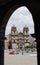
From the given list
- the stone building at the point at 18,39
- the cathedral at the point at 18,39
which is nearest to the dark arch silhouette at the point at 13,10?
the cathedral at the point at 18,39

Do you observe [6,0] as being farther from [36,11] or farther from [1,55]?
[1,55]

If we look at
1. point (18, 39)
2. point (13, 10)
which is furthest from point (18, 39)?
point (13, 10)

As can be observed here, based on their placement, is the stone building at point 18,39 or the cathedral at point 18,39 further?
the stone building at point 18,39

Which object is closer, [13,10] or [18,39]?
[13,10]

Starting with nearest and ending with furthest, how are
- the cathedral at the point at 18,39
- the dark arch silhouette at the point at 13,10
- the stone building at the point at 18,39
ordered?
1. the dark arch silhouette at the point at 13,10
2. the cathedral at the point at 18,39
3. the stone building at the point at 18,39

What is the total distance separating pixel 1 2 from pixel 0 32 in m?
0.84

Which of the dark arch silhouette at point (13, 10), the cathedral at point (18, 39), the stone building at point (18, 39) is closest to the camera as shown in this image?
the dark arch silhouette at point (13, 10)

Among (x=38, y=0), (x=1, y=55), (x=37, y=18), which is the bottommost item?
(x=1, y=55)

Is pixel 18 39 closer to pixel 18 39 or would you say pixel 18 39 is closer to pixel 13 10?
pixel 18 39

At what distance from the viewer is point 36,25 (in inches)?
182

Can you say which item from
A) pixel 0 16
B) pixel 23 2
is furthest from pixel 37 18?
pixel 0 16

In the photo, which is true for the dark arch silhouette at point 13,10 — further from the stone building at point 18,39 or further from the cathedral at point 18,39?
the stone building at point 18,39

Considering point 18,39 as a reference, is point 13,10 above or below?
below

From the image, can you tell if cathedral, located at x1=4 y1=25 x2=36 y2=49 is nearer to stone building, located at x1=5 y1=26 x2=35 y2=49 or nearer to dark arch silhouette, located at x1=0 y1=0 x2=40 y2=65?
stone building, located at x1=5 y1=26 x2=35 y2=49
